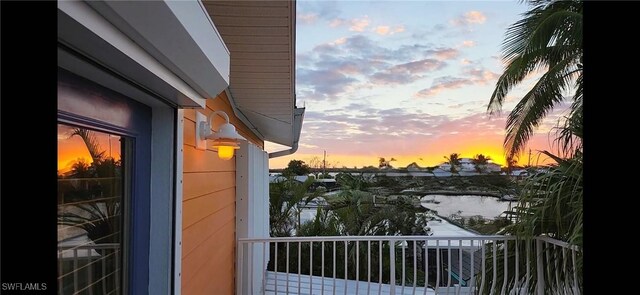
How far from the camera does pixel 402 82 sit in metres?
6.68

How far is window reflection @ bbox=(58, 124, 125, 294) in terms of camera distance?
34.5 inches

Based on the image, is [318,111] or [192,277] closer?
[192,277]

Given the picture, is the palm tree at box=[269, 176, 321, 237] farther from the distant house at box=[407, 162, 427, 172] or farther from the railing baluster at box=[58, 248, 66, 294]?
the railing baluster at box=[58, 248, 66, 294]

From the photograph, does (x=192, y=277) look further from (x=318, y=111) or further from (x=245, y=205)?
(x=318, y=111)

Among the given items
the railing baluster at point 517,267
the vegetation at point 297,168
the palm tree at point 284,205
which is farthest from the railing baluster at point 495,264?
the vegetation at point 297,168

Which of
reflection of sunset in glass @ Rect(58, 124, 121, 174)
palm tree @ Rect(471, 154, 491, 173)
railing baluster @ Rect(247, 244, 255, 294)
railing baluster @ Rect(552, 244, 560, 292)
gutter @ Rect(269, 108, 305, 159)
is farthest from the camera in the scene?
palm tree @ Rect(471, 154, 491, 173)

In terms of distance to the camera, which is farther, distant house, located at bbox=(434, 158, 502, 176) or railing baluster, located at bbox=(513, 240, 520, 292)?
distant house, located at bbox=(434, 158, 502, 176)

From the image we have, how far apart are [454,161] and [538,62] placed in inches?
115

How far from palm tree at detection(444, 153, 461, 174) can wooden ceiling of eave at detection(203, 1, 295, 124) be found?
4240mm

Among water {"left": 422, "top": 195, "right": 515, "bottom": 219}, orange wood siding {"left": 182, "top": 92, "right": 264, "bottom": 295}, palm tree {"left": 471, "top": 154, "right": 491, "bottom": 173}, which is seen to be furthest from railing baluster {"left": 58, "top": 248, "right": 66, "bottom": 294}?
palm tree {"left": 471, "top": 154, "right": 491, "bottom": 173}
